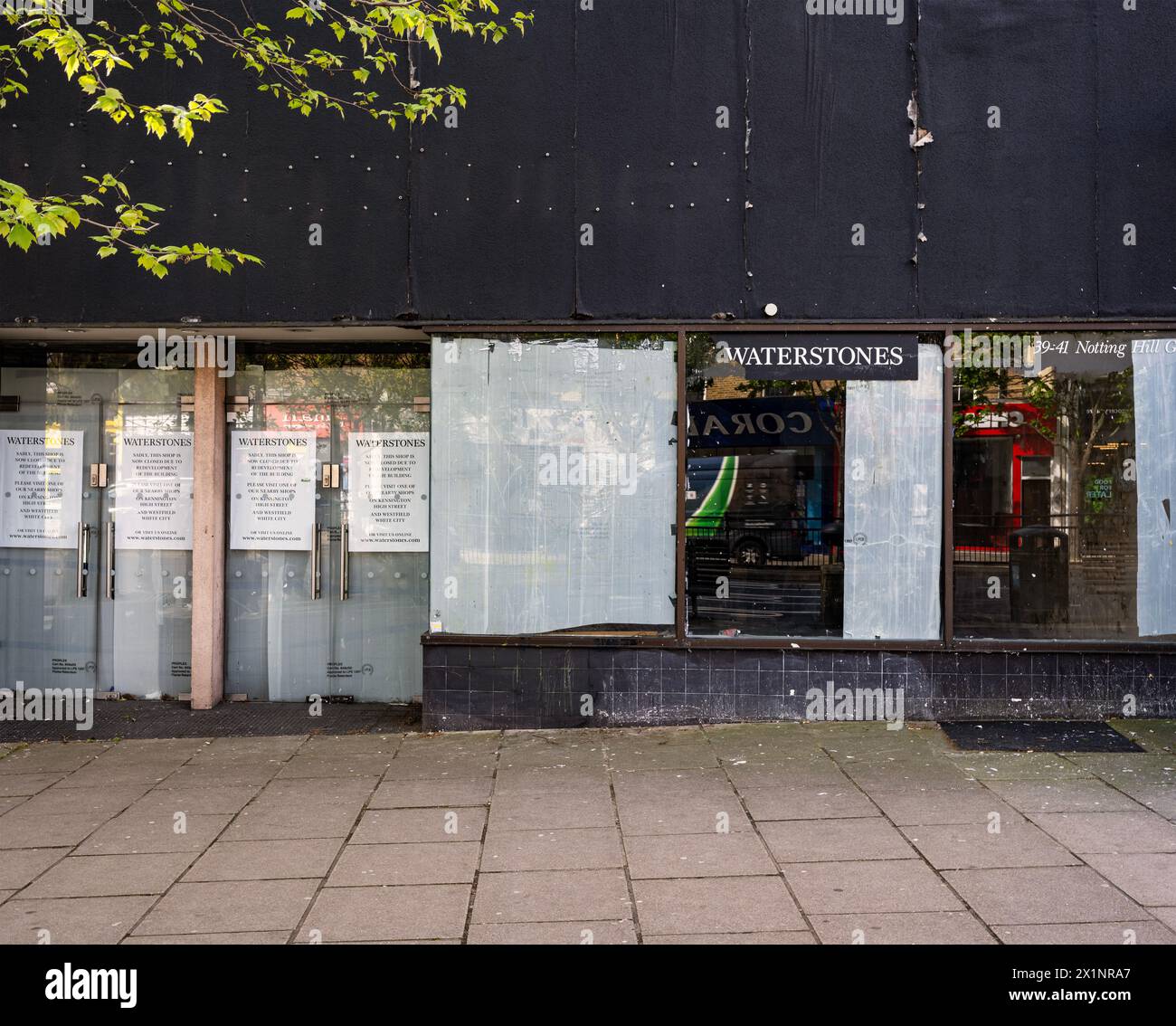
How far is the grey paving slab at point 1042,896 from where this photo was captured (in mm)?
4691

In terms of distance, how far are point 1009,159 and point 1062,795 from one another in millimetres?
4902

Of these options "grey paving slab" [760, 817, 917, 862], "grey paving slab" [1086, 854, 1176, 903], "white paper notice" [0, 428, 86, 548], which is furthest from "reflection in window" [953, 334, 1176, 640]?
"white paper notice" [0, 428, 86, 548]

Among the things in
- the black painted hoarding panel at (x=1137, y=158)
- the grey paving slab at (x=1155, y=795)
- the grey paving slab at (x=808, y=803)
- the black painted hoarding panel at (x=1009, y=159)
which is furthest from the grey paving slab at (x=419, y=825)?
the black painted hoarding panel at (x=1137, y=158)

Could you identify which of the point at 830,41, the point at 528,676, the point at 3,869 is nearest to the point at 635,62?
the point at 830,41

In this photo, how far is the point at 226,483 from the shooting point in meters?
9.52

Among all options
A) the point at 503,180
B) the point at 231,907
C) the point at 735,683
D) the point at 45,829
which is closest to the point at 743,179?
the point at 503,180

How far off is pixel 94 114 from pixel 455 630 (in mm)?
5069

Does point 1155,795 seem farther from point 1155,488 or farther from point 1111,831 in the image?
point 1155,488

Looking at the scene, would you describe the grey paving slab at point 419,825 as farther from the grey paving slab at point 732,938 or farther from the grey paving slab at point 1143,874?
the grey paving slab at point 1143,874

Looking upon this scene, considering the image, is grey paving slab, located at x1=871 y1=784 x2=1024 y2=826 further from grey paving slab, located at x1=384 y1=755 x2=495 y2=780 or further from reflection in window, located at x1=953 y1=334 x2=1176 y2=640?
grey paving slab, located at x1=384 y1=755 x2=495 y2=780

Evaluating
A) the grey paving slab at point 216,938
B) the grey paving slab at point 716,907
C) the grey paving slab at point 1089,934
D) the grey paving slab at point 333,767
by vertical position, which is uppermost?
the grey paving slab at point 333,767

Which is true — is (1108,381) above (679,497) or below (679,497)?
above

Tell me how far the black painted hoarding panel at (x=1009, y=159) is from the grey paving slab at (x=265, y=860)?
6.00 meters

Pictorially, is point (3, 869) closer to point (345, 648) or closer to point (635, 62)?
point (345, 648)
